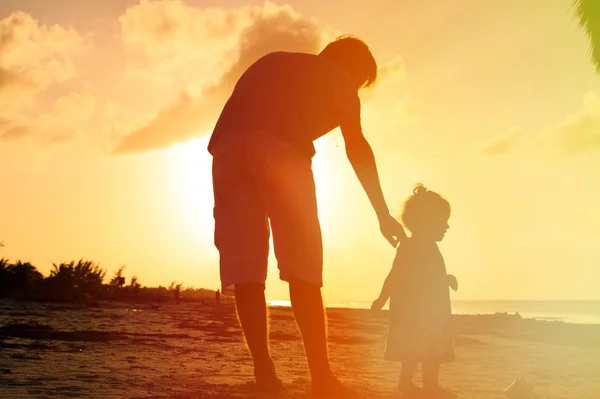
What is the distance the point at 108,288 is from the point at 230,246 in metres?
18.7

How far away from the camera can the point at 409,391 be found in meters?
3.61

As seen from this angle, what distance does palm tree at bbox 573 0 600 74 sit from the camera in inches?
418

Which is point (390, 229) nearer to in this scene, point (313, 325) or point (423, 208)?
point (313, 325)

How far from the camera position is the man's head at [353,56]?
3570 millimetres

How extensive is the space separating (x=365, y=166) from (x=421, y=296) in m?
1.18

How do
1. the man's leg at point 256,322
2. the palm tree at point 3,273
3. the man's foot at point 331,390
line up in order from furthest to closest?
the palm tree at point 3,273
the man's leg at point 256,322
the man's foot at point 331,390

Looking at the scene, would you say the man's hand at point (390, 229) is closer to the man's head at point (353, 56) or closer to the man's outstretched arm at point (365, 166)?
the man's outstretched arm at point (365, 166)

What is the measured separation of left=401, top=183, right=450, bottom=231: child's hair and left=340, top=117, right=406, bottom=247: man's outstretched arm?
3.16 feet

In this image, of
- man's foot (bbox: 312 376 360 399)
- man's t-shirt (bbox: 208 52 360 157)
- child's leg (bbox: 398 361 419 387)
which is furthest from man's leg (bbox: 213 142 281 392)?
child's leg (bbox: 398 361 419 387)

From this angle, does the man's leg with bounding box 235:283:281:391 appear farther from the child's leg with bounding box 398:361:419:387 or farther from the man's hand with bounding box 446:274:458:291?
the man's hand with bounding box 446:274:458:291

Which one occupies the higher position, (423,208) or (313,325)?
(423,208)

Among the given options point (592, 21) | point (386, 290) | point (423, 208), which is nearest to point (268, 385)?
point (386, 290)

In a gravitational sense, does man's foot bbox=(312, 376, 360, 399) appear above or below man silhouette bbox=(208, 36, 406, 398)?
below

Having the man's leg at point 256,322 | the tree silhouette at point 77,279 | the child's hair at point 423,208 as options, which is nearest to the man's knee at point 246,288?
the man's leg at point 256,322
